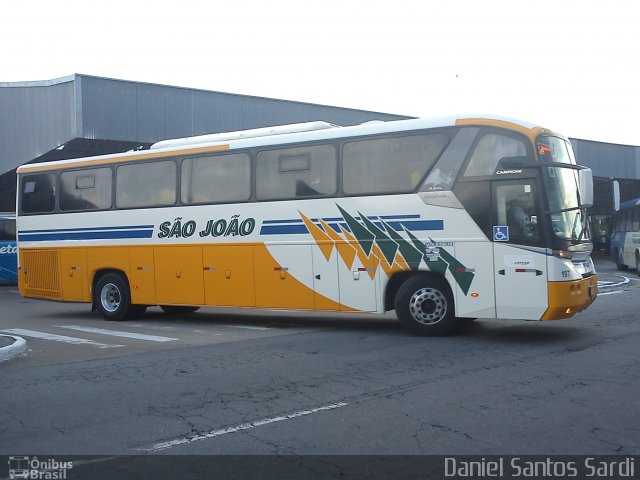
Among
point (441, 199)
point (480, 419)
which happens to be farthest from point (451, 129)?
point (480, 419)

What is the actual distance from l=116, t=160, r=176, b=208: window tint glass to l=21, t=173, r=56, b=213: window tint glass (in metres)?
2.22

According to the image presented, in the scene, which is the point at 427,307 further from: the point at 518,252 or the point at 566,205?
the point at 566,205

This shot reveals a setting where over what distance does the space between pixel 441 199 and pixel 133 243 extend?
285 inches

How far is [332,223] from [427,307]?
235 centimetres

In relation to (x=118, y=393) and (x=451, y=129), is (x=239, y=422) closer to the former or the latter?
(x=118, y=393)

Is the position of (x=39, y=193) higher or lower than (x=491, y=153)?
lower

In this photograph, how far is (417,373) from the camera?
30.8ft

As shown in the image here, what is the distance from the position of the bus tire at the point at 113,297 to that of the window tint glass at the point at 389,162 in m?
6.16

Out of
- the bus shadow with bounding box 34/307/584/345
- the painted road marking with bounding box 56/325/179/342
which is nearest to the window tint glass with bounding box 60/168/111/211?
the bus shadow with bounding box 34/307/584/345

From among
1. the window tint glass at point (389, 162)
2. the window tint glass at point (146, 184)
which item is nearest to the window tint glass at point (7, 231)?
the window tint glass at point (146, 184)

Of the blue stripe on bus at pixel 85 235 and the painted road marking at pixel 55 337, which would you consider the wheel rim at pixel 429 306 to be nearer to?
the painted road marking at pixel 55 337

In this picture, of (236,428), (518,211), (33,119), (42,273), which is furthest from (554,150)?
(33,119)

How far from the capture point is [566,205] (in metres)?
11.9
